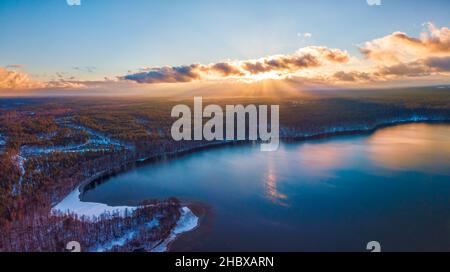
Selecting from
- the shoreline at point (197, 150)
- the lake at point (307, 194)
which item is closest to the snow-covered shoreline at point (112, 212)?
the shoreline at point (197, 150)

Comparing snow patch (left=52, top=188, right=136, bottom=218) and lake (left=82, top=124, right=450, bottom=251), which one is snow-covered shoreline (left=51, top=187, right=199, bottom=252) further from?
lake (left=82, top=124, right=450, bottom=251)

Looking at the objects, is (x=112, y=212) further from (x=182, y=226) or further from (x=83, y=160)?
(x=83, y=160)

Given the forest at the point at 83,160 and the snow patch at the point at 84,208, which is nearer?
the forest at the point at 83,160

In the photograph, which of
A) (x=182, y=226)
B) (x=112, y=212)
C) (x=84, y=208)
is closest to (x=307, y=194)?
(x=182, y=226)

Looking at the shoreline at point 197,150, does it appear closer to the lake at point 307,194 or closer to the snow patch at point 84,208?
the snow patch at point 84,208

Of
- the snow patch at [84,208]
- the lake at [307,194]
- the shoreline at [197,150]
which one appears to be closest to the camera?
the lake at [307,194]

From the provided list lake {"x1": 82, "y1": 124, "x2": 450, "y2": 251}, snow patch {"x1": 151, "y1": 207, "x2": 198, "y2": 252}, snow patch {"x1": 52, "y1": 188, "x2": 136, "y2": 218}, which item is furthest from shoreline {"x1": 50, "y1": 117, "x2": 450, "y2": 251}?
lake {"x1": 82, "y1": 124, "x2": 450, "y2": 251}
